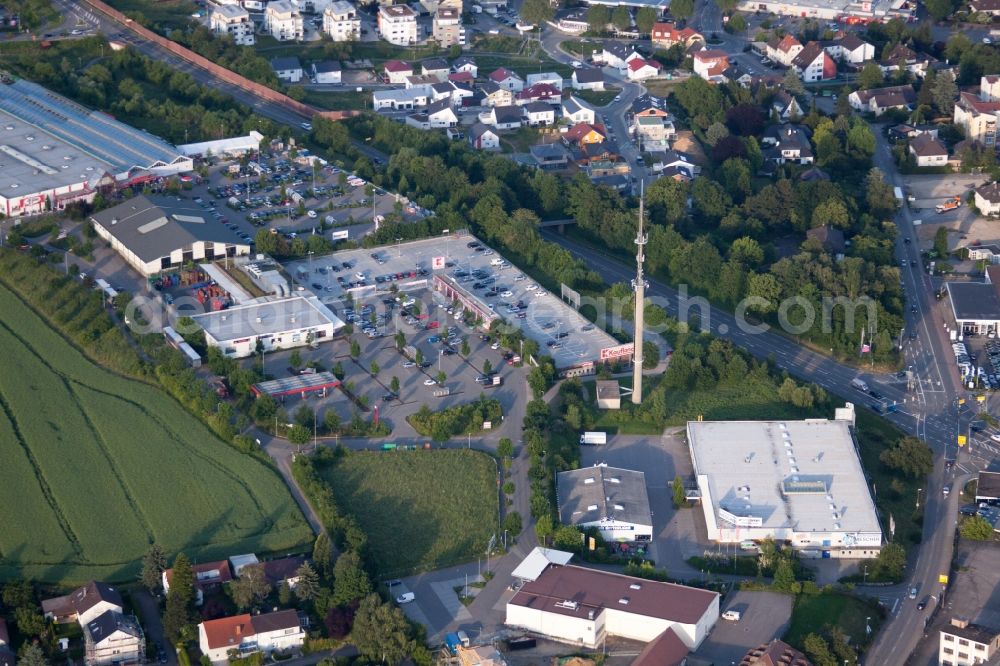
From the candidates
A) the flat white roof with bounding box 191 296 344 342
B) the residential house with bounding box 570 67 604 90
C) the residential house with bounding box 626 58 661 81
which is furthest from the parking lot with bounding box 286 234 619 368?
the residential house with bounding box 626 58 661 81

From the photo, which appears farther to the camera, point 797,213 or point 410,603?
point 797,213

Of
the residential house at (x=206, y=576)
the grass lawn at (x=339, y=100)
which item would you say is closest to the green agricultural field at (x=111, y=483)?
the residential house at (x=206, y=576)

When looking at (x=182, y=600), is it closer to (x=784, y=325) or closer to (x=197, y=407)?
(x=197, y=407)

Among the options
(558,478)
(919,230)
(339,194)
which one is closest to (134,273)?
(339,194)

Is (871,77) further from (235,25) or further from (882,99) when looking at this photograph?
(235,25)

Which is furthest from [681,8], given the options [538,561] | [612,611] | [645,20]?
[612,611]

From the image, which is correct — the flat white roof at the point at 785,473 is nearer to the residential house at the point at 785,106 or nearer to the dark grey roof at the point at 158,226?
the dark grey roof at the point at 158,226
